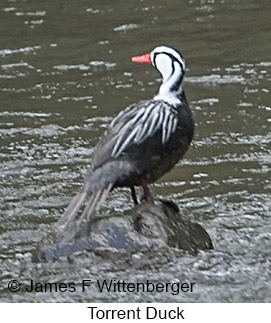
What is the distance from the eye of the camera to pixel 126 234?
7.75 m

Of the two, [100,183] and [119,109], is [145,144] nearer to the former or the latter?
[100,183]

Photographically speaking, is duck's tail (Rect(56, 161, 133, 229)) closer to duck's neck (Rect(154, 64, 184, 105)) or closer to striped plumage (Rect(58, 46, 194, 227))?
striped plumage (Rect(58, 46, 194, 227))

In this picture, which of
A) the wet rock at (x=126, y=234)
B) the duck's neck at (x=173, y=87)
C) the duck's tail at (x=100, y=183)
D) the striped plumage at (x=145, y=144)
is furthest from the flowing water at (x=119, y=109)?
the duck's neck at (x=173, y=87)

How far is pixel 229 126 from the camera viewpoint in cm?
1108

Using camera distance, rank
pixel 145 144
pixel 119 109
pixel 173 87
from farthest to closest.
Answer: pixel 119 109, pixel 173 87, pixel 145 144

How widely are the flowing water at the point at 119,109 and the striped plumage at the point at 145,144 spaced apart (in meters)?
A: 0.55

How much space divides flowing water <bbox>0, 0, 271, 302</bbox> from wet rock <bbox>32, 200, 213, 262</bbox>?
0.08m

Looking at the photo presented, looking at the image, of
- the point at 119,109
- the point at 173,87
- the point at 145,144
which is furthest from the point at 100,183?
the point at 119,109

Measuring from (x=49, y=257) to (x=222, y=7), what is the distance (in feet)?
28.3

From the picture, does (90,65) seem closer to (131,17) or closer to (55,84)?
(55,84)

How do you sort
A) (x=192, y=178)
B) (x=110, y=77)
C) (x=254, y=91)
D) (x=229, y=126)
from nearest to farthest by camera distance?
1. (x=192, y=178)
2. (x=229, y=126)
3. (x=254, y=91)
4. (x=110, y=77)

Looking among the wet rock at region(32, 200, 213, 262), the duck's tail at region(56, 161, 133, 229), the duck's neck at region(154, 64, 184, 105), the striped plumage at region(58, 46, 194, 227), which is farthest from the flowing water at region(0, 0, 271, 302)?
the duck's neck at region(154, 64, 184, 105)

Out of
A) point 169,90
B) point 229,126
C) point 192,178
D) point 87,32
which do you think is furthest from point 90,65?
point 169,90

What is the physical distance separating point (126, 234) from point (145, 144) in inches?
26.7
